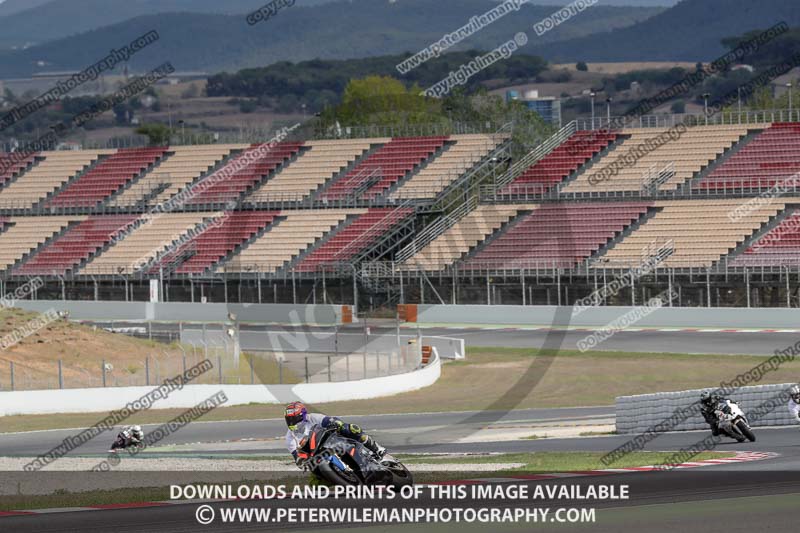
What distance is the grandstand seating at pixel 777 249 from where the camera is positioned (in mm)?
51531

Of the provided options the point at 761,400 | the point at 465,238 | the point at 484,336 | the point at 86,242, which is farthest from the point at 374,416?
the point at 86,242

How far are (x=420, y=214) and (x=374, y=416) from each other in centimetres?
2829

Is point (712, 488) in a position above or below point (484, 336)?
above

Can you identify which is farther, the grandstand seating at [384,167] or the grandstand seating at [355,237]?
the grandstand seating at [384,167]

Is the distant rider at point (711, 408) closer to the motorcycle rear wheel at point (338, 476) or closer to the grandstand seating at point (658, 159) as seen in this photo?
the motorcycle rear wheel at point (338, 476)

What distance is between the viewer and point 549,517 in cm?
1648

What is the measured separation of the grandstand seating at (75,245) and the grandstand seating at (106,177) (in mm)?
1923

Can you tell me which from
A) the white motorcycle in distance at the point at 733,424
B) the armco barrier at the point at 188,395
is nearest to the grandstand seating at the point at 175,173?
the armco barrier at the point at 188,395

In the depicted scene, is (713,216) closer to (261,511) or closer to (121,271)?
(121,271)

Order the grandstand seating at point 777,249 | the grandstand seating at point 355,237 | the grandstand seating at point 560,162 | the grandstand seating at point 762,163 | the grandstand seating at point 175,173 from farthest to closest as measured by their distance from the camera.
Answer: the grandstand seating at point 175,173 < the grandstand seating at point 560,162 < the grandstand seating at point 355,237 < the grandstand seating at point 762,163 < the grandstand seating at point 777,249

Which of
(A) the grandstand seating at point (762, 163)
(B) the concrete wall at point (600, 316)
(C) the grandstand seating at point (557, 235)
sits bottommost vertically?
(B) the concrete wall at point (600, 316)

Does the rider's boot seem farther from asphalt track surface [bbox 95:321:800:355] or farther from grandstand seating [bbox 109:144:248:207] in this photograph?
grandstand seating [bbox 109:144:248:207]

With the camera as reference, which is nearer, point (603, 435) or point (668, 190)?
point (603, 435)

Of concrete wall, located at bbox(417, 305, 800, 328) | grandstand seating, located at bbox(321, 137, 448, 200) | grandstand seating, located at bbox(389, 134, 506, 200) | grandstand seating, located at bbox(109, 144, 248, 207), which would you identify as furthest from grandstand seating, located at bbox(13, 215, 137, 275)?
concrete wall, located at bbox(417, 305, 800, 328)
